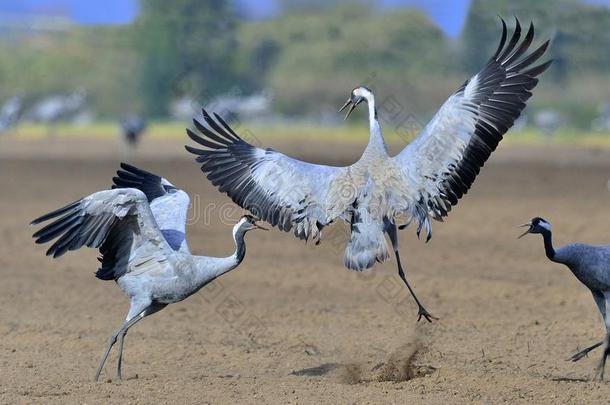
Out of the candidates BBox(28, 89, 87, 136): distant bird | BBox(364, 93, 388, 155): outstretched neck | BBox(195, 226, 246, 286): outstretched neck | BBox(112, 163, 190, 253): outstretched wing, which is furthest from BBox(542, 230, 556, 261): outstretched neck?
BBox(28, 89, 87, 136): distant bird

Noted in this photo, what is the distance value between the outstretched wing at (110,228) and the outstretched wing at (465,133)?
6.47 feet

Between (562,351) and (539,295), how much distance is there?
265 centimetres

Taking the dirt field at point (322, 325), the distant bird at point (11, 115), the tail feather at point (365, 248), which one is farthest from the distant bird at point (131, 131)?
the tail feather at point (365, 248)

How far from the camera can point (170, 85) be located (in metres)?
40.8

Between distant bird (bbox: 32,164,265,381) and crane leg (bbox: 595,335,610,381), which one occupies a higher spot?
distant bird (bbox: 32,164,265,381)

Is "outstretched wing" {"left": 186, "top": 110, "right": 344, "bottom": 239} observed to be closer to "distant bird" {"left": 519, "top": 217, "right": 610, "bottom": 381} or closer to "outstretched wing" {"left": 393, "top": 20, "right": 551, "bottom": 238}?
"outstretched wing" {"left": 393, "top": 20, "right": 551, "bottom": 238}

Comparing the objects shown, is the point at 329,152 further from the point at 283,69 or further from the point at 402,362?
the point at 402,362

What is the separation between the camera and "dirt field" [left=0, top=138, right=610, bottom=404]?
7.40 metres

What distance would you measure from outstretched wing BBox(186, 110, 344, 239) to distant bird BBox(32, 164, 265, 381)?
0.71m

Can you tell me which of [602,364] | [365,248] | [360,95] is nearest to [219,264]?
[365,248]

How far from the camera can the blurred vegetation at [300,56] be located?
24.6 m

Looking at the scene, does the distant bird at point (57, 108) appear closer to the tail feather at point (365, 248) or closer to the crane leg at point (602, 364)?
the tail feather at point (365, 248)

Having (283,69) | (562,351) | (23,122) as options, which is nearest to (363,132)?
(283,69)

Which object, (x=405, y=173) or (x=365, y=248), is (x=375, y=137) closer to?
(x=405, y=173)
